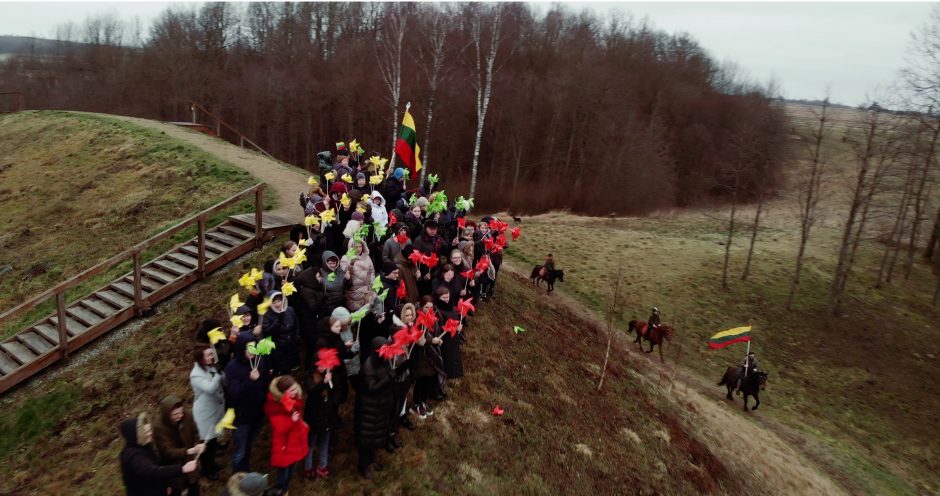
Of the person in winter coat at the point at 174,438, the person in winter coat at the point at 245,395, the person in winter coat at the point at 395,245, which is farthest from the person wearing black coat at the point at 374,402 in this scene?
the person in winter coat at the point at 395,245

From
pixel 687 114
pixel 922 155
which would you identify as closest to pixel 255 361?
pixel 922 155

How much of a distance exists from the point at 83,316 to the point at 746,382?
15900 mm

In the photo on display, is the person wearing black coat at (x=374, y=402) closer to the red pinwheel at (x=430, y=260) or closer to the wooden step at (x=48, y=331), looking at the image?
the red pinwheel at (x=430, y=260)

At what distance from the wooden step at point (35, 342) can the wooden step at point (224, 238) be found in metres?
3.86

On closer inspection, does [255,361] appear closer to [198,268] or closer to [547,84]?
[198,268]

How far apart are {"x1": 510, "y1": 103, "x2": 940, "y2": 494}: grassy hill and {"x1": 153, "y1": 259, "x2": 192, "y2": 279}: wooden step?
13.1 m

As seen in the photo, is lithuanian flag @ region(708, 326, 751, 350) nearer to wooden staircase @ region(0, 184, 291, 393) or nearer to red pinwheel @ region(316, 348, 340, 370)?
red pinwheel @ region(316, 348, 340, 370)

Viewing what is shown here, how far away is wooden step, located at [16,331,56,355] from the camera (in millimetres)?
8914

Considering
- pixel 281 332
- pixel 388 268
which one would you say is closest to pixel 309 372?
pixel 281 332

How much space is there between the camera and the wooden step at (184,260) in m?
11.0

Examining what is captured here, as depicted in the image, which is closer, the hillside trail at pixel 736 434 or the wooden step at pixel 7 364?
the wooden step at pixel 7 364

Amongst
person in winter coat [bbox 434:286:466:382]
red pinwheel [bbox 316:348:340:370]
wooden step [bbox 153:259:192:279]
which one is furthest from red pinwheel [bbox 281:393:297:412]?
wooden step [bbox 153:259:192:279]

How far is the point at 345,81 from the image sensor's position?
139ft

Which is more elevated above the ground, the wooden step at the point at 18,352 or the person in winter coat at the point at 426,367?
the person in winter coat at the point at 426,367
